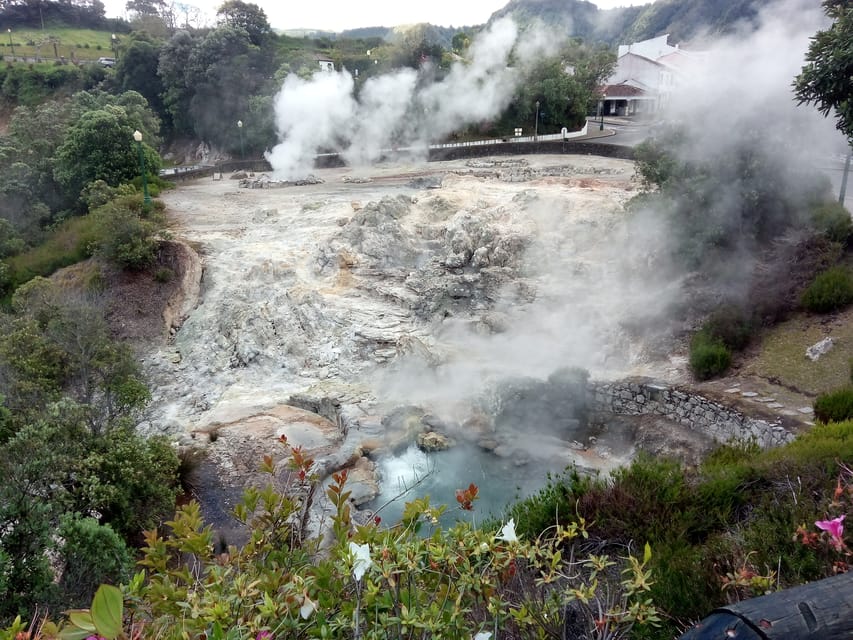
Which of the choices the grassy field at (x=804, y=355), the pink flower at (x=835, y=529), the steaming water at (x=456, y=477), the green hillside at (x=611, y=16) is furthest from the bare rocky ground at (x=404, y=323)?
the green hillside at (x=611, y=16)

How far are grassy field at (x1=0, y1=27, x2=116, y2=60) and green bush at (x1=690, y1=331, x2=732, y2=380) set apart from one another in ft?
183

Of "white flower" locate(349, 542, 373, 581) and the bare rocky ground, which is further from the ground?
"white flower" locate(349, 542, 373, 581)

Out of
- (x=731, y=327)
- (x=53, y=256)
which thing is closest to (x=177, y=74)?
(x=53, y=256)

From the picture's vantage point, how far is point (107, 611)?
1963mm

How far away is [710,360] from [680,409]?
1054 mm

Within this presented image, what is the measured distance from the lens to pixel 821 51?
30.2 feet

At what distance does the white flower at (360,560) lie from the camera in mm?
2406

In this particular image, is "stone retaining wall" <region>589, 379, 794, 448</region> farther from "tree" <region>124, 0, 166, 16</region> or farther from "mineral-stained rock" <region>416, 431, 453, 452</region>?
"tree" <region>124, 0, 166, 16</region>

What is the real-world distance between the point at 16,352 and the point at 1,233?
362 inches

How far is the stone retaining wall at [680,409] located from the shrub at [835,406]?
49cm

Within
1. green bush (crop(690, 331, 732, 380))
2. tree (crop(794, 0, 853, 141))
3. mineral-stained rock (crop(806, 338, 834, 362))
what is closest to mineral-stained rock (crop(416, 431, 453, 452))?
green bush (crop(690, 331, 732, 380))

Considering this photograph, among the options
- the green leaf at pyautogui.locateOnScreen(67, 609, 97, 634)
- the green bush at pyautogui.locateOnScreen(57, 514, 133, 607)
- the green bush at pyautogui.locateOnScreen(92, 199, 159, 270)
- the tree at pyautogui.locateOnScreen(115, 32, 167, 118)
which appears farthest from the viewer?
the tree at pyautogui.locateOnScreen(115, 32, 167, 118)

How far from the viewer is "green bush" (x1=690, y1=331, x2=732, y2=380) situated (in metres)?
10.2

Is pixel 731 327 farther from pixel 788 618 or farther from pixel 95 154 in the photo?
pixel 95 154
